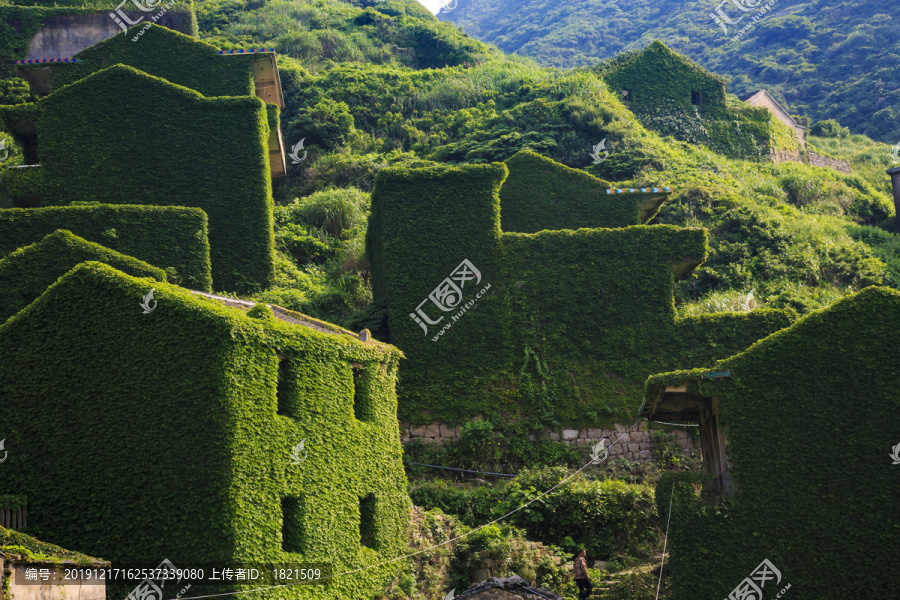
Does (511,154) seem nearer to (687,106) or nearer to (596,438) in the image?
(687,106)

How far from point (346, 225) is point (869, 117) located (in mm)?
50108

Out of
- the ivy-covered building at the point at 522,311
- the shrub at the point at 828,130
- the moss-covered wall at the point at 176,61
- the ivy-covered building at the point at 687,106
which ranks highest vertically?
the shrub at the point at 828,130

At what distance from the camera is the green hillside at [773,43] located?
66.2 m

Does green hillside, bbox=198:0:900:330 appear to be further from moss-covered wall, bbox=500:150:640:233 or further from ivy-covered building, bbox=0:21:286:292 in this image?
moss-covered wall, bbox=500:150:640:233

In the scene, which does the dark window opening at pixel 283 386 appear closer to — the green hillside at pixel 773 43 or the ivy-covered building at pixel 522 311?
the ivy-covered building at pixel 522 311

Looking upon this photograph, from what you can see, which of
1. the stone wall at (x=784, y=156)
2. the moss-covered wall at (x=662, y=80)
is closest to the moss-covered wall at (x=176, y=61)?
the moss-covered wall at (x=662, y=80)

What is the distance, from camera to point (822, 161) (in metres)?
50.7

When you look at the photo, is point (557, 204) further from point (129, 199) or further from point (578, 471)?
point (129, 199)

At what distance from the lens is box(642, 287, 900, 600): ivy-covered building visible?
46.2ft

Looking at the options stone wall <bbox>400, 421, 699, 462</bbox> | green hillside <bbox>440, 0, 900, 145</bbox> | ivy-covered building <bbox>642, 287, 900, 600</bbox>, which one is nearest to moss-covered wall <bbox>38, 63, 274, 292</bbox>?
stone wall <bbox>400, 421, 699, 462</bbox>

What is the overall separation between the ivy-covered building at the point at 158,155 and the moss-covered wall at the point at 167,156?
34mm

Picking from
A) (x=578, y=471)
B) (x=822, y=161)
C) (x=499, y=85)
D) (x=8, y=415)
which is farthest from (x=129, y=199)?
(x=822, y=161)

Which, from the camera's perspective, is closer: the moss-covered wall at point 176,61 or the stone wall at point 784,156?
the moss-covered wall at point 176,61

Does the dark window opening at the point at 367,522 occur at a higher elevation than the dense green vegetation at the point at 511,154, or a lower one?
lower
